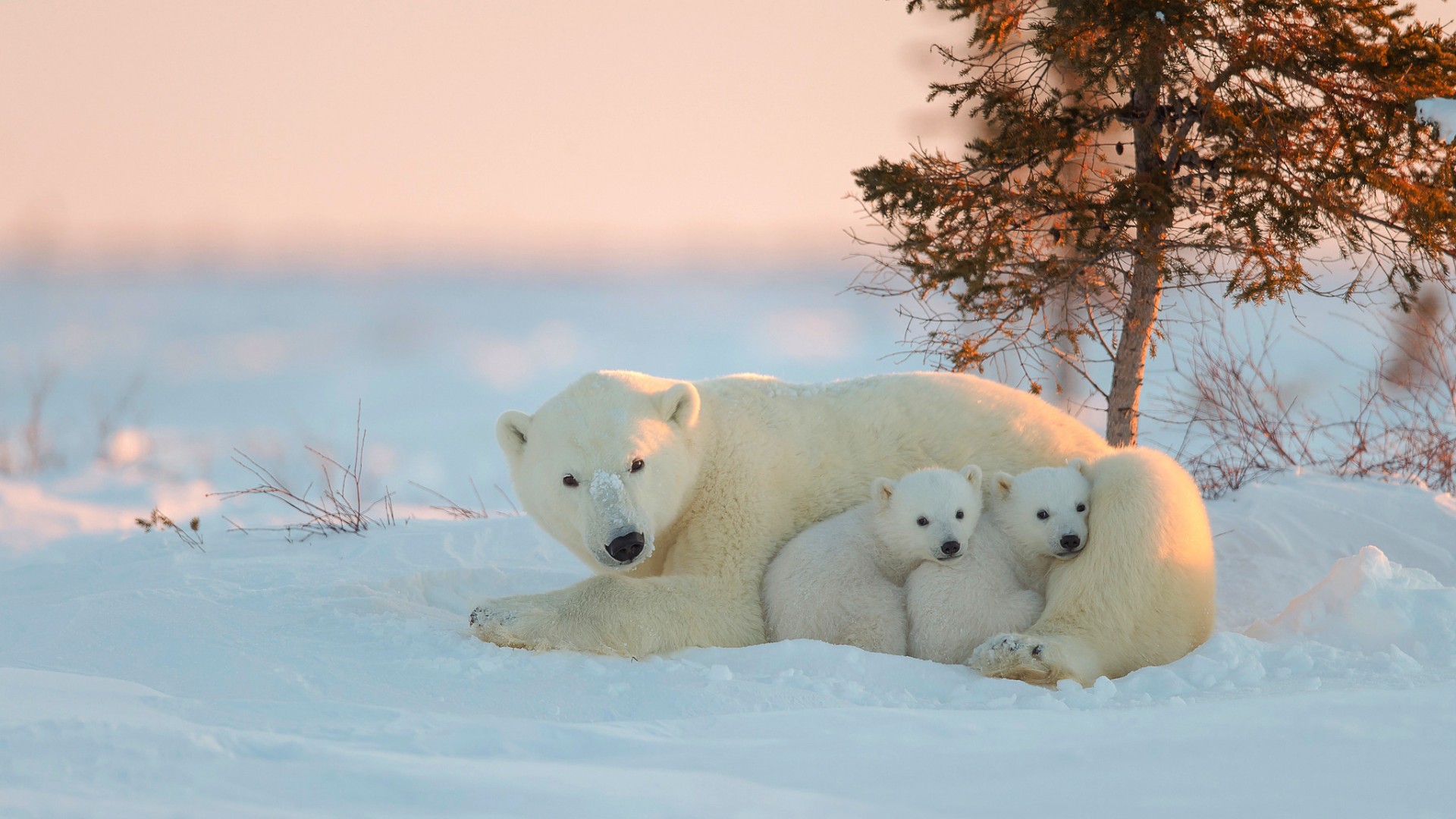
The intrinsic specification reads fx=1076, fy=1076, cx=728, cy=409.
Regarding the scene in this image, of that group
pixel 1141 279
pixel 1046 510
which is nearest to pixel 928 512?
pixel 1046 510

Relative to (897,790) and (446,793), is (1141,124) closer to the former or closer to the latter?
(897,790)

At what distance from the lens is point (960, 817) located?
87.0 inches

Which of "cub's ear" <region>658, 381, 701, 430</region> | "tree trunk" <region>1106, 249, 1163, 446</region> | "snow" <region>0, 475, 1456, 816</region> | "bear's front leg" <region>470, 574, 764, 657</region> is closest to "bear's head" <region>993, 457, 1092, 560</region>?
"snow" <region>0, 475, 1456, 816</region>

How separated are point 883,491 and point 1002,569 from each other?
1.71ft

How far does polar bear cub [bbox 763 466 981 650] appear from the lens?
3.88m

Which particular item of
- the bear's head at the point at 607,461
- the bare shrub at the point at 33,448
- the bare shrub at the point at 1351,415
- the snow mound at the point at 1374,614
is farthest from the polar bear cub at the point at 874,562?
the bare shrub at the point at 33,448

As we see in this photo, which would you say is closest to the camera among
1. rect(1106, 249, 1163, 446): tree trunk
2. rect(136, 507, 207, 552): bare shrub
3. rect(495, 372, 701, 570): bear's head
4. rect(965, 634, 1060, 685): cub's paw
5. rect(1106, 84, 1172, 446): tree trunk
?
rect(965, 634, 1060, 685): cub's paw

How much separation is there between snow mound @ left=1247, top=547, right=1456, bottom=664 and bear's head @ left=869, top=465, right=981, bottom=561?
1259mm

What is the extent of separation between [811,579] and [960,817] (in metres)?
1.79

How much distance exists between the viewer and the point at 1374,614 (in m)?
→ 3.93

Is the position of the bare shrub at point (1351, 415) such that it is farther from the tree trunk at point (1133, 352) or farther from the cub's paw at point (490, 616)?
the cub's paw at point (490, 616)

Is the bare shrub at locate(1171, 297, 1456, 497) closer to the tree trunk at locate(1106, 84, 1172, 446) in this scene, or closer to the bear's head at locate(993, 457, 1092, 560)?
the tree trunk at locate(1106, 84, 1172, 446)

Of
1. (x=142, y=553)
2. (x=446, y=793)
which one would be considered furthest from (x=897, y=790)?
(x=142, y=553)

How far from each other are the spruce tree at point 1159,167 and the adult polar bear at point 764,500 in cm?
113
